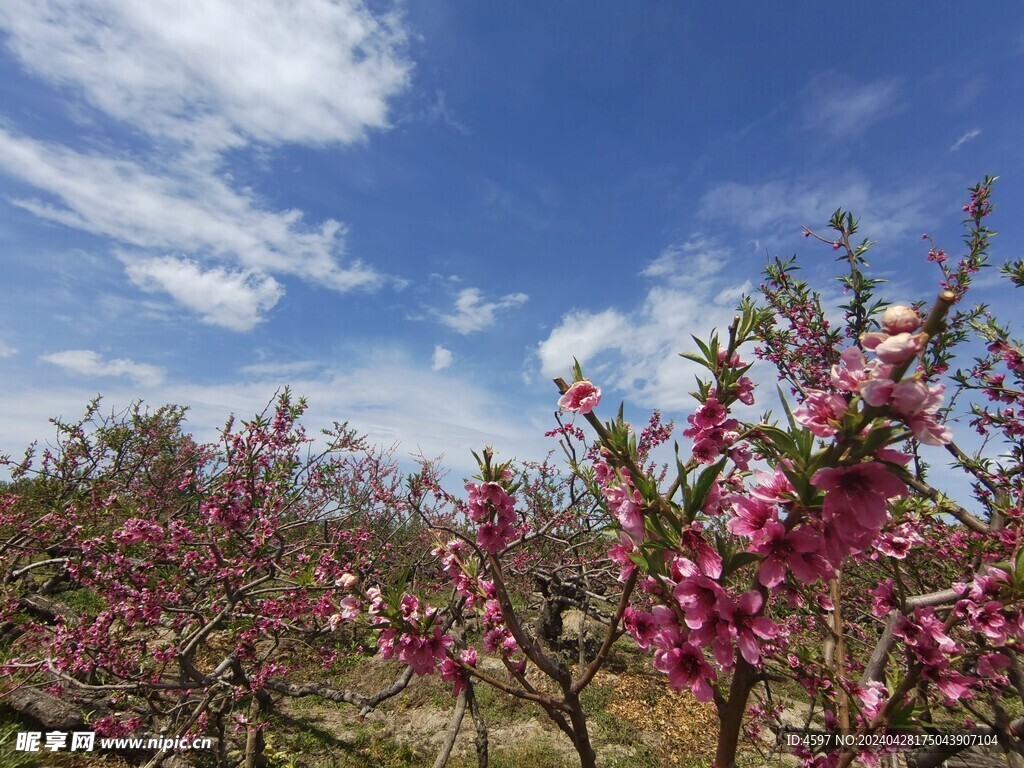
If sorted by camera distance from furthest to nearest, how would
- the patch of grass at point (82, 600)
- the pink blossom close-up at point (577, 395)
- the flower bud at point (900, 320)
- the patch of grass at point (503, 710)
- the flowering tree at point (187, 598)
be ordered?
1. the patch of grass at point (82, 600)
2. the patch of grass at point (503, 710)
3. the flowering tree at point (187, 598)
4. the pink blossom close-up at point (577, 395)
5. the flower bud at point (900, 320)

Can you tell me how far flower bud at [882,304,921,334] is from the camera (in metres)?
0.90

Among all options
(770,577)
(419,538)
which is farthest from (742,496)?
(419,538)

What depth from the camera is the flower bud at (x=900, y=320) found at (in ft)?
2.96

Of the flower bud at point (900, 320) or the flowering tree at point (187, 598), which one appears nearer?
the flower bud at point (900, 320)

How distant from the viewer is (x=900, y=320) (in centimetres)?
90

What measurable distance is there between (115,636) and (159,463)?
28.1 ft

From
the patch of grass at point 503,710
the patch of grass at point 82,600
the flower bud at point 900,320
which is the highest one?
the flower bud at point 900,320

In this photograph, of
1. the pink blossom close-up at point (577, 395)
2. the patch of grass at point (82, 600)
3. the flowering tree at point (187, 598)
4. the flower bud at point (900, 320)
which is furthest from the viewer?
the patch of grass at point (82, 600)

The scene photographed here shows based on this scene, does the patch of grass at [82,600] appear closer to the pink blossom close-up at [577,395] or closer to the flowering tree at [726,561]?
the flowering tree at [726,561]

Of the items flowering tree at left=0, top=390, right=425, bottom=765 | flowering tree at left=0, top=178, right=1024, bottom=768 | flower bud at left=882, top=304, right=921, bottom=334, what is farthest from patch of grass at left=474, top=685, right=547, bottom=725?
flower bud at left=882, top=304, right=921, bottom=334

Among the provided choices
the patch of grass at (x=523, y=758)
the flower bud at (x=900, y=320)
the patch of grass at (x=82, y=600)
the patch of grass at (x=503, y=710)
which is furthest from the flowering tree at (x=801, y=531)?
the patch of grass at (x=82, y=600)

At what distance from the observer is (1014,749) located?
2.60m

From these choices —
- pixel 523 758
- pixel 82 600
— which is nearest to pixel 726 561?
pixel 523 758

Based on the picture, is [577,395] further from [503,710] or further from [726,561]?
[503,710]
